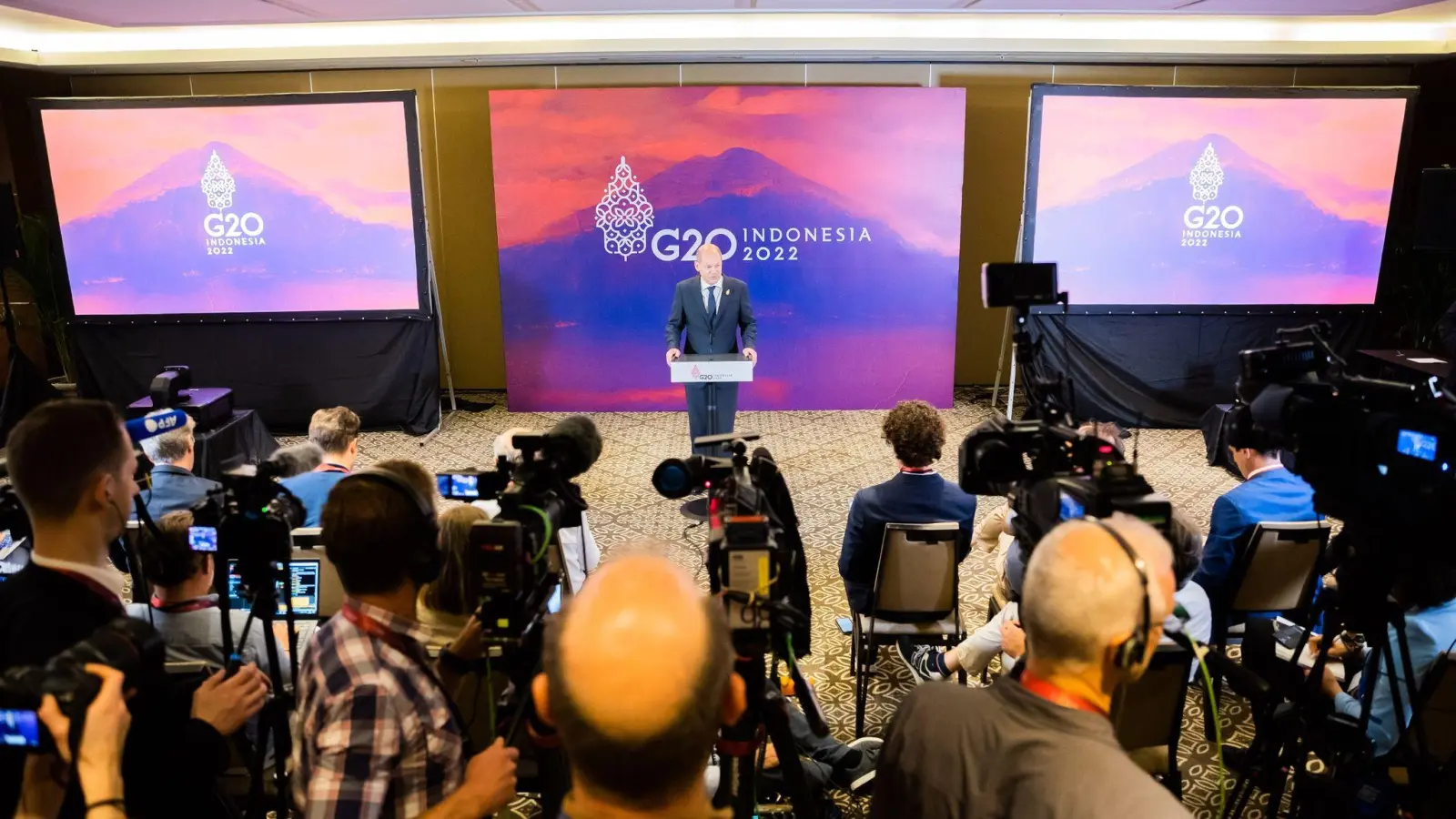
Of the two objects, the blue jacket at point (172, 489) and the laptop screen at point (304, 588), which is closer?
the laptop screen at point (304, 588)

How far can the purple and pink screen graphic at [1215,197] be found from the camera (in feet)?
22.2

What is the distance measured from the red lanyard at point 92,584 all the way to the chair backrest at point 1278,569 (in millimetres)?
3128

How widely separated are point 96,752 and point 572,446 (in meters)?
1.01

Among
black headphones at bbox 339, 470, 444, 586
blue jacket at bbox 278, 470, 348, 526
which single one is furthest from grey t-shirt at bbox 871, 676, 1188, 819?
blue jacket at bbox 278, 470, 348, 526

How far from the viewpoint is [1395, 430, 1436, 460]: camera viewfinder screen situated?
1821 mm

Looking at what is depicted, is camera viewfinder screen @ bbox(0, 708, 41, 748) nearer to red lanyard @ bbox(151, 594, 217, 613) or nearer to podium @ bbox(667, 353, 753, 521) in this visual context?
red lanyard @ bbox(151, 594, 217, 613)

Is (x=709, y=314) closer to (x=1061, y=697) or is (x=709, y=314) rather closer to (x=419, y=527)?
(x=419, y=527)

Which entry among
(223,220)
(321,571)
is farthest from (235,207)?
(321,571)

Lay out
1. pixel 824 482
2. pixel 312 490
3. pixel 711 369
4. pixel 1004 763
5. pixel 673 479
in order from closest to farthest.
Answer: pixel 1004 763 < pixel 673 479 < pixel 312 490 < pixel 711 369 < pixel 824 482

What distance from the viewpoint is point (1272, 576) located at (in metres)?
3.02

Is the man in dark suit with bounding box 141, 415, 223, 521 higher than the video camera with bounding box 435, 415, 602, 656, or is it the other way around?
the video camera with bounding box 435, 415, 602, 656

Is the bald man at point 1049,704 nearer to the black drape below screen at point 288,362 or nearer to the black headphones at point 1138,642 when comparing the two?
the black headphones at point 1138,642

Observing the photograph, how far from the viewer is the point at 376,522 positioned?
1480 millimetres

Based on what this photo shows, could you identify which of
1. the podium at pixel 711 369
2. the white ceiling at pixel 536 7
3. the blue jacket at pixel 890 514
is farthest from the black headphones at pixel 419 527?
the white ceiling at pixel 536 7
